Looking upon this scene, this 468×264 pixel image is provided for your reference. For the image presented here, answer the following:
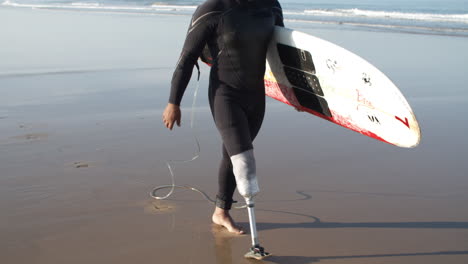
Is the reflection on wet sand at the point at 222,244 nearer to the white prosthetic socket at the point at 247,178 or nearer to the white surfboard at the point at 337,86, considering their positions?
the white prosthetic socket at the point at 247,178

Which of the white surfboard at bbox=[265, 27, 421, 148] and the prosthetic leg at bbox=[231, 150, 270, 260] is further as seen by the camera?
the white surfboard at bbox=[265, 27, 421, 148]

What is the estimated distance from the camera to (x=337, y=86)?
343 cm

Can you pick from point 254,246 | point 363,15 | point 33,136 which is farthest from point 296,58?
point 363,15

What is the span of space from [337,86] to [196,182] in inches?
54.0

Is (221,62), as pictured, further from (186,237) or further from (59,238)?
(59,238)

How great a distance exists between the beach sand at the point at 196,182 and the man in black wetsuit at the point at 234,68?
0.61 metres

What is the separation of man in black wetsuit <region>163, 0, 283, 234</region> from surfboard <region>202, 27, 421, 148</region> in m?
0.34

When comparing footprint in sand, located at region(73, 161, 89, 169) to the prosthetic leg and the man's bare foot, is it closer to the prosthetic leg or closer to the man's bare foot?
the man's bare foot

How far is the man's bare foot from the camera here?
11.0 ft

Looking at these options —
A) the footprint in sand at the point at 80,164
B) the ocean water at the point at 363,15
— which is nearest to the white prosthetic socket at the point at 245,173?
the footprint in sand at the point at 80,164

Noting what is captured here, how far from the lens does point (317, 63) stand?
11.3 feet

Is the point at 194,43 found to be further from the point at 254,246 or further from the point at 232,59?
the point at 254,246

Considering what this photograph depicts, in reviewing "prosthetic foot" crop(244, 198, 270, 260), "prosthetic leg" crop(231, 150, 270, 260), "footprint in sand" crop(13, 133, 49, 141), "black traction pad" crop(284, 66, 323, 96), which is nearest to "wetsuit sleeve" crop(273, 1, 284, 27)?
"black traction pad" crop(284, 66, 323, 96)

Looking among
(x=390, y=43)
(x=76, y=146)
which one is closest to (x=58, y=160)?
(x=76, y=146)
